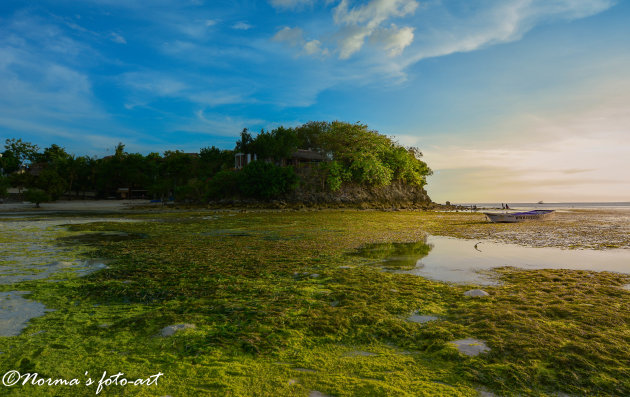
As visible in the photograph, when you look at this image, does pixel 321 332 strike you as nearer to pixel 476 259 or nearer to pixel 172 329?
pixel 172 329

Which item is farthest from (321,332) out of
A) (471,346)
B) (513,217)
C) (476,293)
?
(513,217)

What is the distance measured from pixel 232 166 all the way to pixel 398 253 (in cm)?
5584

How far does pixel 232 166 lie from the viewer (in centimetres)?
6247

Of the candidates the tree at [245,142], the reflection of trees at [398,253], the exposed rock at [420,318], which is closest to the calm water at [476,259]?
the reflection of trees at [398,253]

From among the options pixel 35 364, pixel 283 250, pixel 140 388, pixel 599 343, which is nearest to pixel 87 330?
pixel 35 364

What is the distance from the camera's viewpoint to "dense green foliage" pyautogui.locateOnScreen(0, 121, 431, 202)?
5012 centimetres

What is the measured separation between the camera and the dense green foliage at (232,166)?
1973 inches

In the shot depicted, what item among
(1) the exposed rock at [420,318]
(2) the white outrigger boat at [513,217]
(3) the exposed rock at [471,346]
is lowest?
(1) the exposed rock at [420,318]

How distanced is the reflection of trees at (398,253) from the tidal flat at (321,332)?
125 centimetres

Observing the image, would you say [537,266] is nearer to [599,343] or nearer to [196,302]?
[599,343]

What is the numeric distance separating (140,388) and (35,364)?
1.36 m

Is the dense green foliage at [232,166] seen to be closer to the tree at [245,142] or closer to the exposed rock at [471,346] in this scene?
the tree at [245,142]

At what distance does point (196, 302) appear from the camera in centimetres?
538

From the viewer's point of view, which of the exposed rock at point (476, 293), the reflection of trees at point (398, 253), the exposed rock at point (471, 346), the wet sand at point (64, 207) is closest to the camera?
the exposed rock at point (471, 346)
